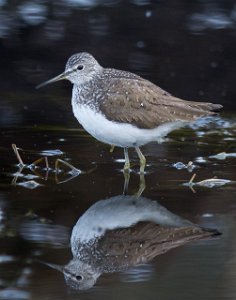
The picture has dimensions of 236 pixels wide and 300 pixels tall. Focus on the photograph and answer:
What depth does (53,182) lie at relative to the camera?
27.2ft

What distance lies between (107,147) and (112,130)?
127 cm

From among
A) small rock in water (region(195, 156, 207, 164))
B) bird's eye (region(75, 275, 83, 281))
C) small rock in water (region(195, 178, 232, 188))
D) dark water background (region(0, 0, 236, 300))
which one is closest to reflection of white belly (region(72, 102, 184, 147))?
dark water background (region(0, 0, 236, 300))

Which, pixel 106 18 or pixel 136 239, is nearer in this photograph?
pixel 136 239

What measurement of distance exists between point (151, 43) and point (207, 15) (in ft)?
3.95

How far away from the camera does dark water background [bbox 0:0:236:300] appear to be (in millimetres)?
6160

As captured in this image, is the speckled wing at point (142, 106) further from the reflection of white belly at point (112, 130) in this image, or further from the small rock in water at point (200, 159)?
the small rock in water at point (200, 159)

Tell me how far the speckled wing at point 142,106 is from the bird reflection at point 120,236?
864 mm

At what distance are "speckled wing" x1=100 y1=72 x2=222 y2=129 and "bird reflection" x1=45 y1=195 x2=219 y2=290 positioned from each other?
0.86m

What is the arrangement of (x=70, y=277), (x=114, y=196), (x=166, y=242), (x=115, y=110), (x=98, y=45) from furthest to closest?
(x=98, y=45) → (x=115, y=110) → (x=114, y=196) → (x=166, y=242) → (x=70, y=277)

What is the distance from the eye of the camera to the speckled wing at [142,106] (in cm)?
847

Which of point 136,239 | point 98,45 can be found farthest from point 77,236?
point 98,45

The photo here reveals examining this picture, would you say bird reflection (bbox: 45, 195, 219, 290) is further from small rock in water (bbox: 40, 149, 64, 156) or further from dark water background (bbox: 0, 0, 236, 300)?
small rock in water (bbox: 40, 149, 64, 156)

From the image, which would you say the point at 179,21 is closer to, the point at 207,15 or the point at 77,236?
the point at 207,15

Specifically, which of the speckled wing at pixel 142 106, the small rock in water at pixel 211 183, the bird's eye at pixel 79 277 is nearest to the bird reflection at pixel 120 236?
the bird's eye at pixel 79 277
